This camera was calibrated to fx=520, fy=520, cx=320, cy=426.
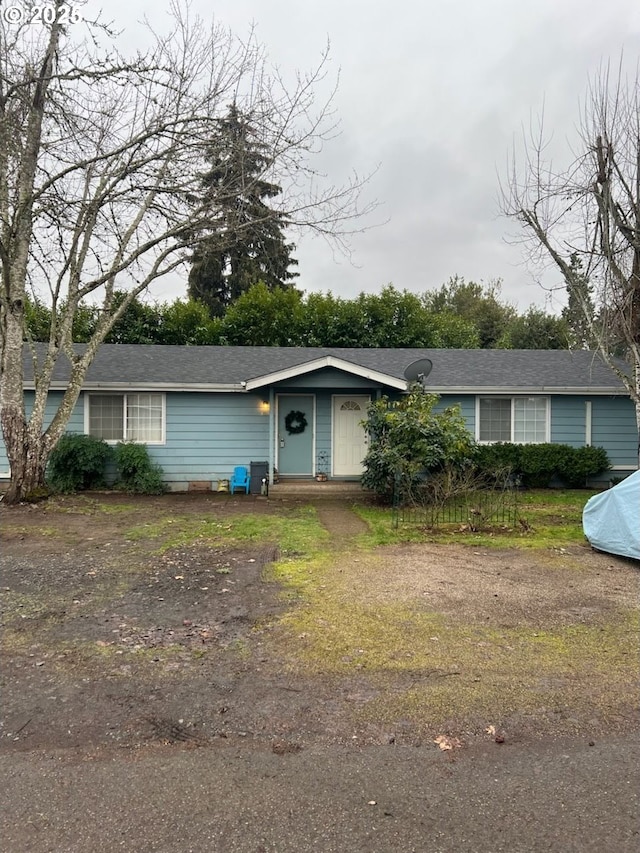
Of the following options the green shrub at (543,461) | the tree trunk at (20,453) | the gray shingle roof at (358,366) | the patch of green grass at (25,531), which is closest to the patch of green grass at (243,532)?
the patch of green grass at (25,531)

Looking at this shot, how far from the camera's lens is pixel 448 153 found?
1245cm

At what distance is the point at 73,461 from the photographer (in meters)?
11.1

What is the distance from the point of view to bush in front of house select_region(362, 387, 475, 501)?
973 cm

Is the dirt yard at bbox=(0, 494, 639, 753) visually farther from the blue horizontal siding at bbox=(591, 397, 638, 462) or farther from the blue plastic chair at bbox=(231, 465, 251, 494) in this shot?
the blue horizontal siding at bbox=(591, 397, 638, 462)

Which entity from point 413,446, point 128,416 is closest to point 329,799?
point 413,446

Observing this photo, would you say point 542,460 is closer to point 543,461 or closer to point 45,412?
point 543,461

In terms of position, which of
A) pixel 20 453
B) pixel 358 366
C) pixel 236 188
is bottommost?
pixel 20 453

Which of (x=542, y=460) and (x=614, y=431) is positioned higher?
(x=614, y=431)

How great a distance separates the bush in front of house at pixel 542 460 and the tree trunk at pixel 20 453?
906 cm

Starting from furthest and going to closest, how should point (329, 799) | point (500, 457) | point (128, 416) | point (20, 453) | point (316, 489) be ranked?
point (128, 416) < point (500, 457) < point (316, 489) < point (20, 453) < point (329, 799)

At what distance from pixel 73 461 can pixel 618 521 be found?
33.2 feet

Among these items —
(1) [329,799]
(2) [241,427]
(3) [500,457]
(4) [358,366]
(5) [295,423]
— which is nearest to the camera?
(1) [329,799]

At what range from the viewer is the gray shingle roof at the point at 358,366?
12109mm

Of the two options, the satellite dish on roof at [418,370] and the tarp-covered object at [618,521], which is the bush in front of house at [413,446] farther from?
the tarp-covered object at [618,521]
